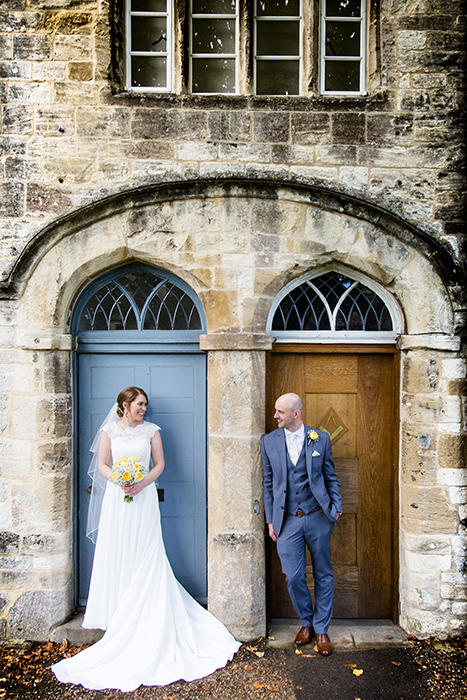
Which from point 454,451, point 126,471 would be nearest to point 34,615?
point 126,471

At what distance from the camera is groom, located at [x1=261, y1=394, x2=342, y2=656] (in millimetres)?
3732

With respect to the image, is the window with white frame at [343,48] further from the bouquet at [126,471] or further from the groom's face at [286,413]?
the bouquet at [126,471]

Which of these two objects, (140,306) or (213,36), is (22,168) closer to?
(140,306)

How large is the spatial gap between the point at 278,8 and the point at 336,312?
2.69 meters

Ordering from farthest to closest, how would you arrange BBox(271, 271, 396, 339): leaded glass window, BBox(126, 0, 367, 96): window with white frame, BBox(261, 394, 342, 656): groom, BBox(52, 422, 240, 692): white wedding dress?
BBox(271, 271, 396, 339): leaded glass window → BBox(126, 0, 367, 96): window with white frame → BBox(261, 394, 342, 656): groom → BBox(52, 422, 240, 692): white wedding dress

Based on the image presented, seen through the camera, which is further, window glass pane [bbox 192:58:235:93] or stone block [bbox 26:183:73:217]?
window glass pane [bbox 192:58:235:93]

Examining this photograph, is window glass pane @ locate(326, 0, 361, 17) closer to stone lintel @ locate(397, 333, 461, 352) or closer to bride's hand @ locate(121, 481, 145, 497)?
stone lintel @ locate(397, 333, 461, 352)

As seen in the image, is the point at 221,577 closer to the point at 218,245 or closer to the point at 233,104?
the point at 218,245

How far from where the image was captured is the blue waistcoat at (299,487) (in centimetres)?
374

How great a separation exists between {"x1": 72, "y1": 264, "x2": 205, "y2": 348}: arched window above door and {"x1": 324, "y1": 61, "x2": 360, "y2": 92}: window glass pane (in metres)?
2.24

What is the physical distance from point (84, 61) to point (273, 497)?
3892mm

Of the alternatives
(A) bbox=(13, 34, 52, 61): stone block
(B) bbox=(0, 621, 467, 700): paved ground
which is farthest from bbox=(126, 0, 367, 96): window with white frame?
(B) bbox=(0, 621, 467, 700): paved ground

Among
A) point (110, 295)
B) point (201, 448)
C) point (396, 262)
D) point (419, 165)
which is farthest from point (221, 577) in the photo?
point (419, 165)

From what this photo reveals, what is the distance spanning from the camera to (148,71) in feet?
13.8
